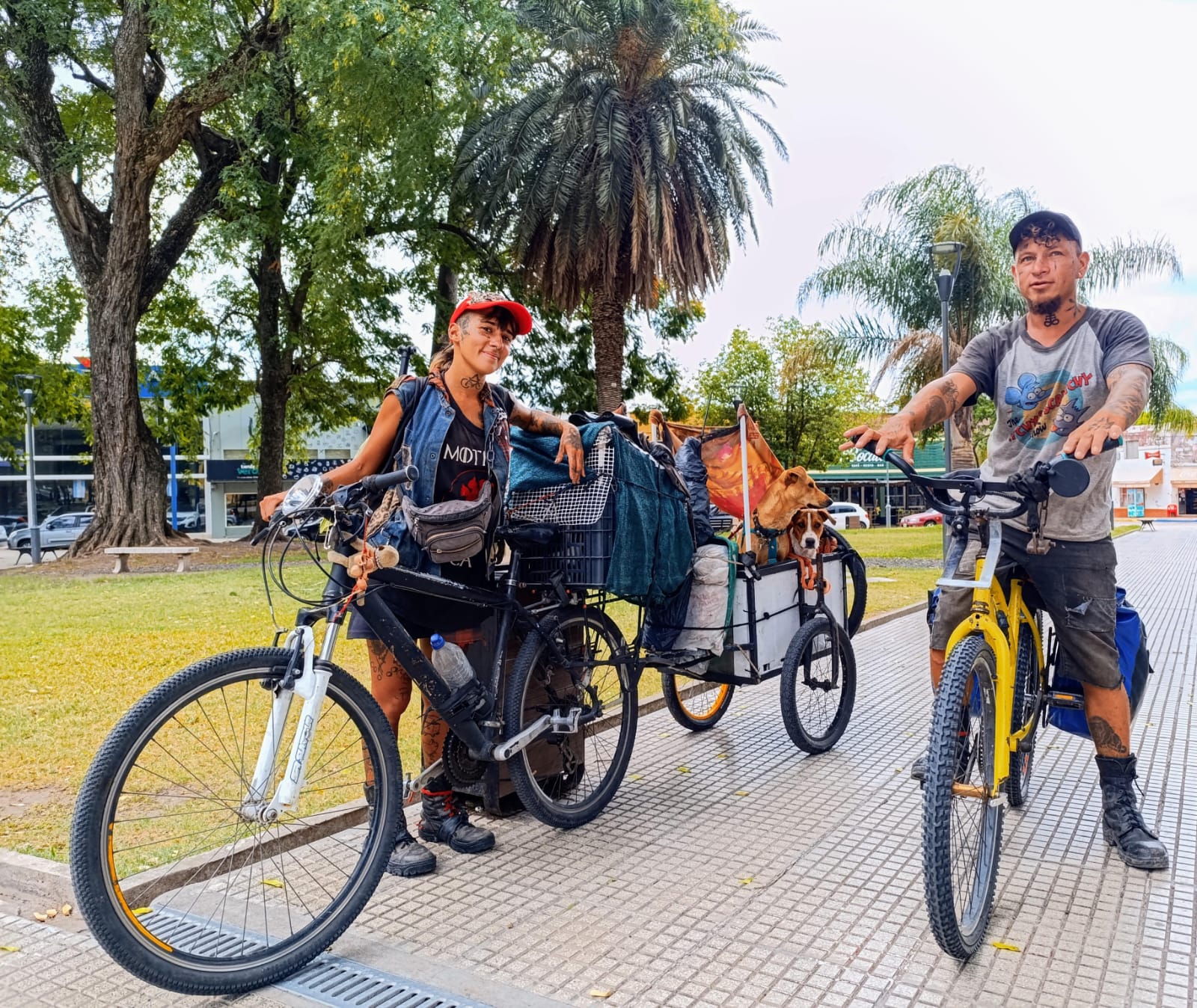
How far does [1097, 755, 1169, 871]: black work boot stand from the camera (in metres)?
3.60

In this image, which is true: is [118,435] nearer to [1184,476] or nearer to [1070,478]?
[1070,478]

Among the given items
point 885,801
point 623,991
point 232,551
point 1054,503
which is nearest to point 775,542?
point 885,801

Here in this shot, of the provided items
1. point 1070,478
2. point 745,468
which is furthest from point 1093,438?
point 745,468

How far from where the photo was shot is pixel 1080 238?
3.63 m

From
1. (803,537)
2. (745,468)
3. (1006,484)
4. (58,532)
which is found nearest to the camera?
(1006,484)

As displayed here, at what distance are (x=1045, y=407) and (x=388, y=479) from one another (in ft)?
7.81

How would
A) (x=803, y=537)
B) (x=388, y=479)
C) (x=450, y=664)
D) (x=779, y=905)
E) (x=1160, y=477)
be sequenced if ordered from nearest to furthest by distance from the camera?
(x=388, y=479)
(x=779, y=905)
(x=450, y=664)
(x=803, y=537)
(x=1160, y=477)

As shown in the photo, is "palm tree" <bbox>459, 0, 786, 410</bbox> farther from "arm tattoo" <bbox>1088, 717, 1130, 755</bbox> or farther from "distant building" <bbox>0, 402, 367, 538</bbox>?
"distant building" <bbox>0, 402, 367, 538</bbox>

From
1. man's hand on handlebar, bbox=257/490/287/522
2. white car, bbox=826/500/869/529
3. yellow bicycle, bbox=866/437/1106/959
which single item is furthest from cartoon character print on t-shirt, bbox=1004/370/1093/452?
white car, bbox=826/500/869/529

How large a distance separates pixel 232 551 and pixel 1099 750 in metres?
20.2

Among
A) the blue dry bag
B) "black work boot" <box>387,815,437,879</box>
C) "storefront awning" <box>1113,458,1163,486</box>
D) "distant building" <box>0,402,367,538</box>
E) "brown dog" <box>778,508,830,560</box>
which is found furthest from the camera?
"storefront awning" <box>1113,458,1163,486</box>

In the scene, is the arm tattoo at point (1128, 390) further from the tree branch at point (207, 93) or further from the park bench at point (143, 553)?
the tree branch at point (207, 93)

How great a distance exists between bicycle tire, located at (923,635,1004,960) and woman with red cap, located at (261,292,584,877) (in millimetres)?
1732

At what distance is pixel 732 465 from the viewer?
539 cm
